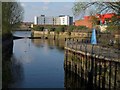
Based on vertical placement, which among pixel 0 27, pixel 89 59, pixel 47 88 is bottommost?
pixel 47 88

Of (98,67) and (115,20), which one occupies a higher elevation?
(115,20)

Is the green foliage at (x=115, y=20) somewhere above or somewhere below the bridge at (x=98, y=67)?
above

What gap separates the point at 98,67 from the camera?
98.1 ft

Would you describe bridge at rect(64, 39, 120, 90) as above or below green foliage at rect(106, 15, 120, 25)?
below

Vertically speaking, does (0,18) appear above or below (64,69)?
above

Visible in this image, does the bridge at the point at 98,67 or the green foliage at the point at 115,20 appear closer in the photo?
the bridge at the point at 98,67

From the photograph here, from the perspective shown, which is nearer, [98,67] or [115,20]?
[115,20]

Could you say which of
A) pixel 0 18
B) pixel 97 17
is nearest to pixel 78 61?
pixel 97 17

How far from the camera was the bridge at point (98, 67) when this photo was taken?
88.1ft

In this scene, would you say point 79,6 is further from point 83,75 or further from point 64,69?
point 64,69

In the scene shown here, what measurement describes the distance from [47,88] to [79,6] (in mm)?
8597

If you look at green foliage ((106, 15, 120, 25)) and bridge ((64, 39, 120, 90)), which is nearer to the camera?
bridge ((64, 39, 120, 90))

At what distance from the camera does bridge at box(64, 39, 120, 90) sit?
26.8 metres

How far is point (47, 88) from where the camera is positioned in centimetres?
3020
